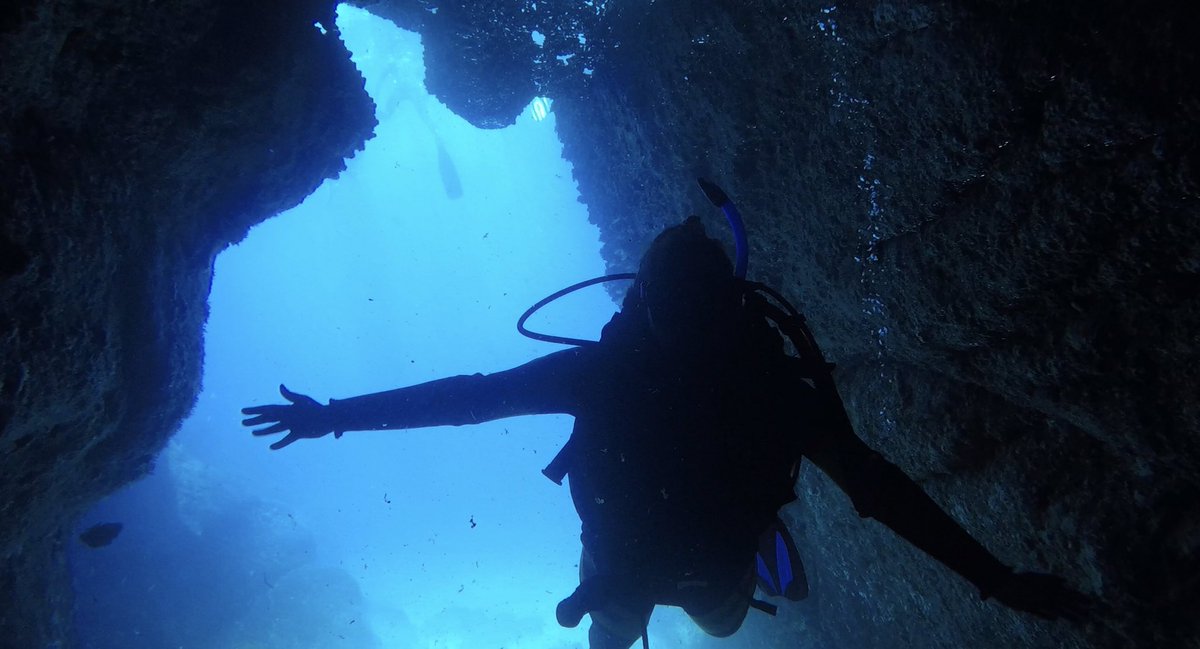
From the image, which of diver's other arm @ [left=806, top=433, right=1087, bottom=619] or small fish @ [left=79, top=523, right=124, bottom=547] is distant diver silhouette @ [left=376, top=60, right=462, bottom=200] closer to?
small fish @ [left=79, top=523, right=124, bottom=547]

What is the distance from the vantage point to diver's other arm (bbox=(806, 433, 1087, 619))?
6.71 feet

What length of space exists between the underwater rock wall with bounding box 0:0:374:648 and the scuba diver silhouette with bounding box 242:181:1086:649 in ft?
7.15

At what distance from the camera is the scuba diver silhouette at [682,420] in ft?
8.60

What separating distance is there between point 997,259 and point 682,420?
1.78 meters

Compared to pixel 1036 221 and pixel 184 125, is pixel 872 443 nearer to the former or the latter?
pixel 1036 221

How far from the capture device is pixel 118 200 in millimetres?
4160

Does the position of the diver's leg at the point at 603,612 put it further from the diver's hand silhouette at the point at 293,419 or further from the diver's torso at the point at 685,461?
the diver's hand silhouette at the point at 293,419

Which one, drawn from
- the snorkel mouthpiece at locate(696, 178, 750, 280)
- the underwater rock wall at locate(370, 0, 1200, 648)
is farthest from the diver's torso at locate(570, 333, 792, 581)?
the underwater rock wall at locate(370, 0, 1200, 648)

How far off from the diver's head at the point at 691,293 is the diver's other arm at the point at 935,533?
880 mm

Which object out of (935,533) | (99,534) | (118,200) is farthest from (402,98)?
(935,533)

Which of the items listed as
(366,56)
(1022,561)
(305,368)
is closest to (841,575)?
(1022,561)

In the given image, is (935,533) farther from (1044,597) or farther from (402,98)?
(402,98)

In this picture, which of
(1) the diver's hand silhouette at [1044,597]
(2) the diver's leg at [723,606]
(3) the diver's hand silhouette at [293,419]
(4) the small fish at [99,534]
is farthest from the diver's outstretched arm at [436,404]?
(4) the small fish at [99,534]

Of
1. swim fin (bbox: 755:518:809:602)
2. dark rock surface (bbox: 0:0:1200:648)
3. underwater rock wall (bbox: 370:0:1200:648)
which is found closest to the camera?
underwater rock wall (bbox: 370:0:1200:648)
